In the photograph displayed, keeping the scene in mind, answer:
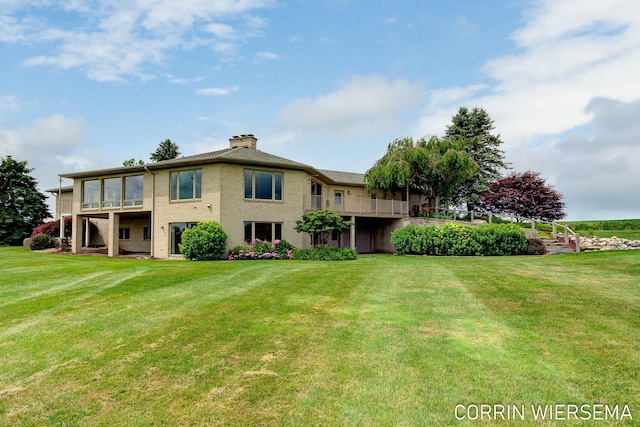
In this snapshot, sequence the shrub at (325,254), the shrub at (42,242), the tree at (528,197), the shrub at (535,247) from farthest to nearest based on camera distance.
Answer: the tree at (528,197) < the shrub at (42,242) < the shrub at (535,247) < the shrub at (325,254)

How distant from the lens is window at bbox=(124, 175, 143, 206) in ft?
76.2

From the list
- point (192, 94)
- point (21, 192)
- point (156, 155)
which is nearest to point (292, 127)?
point (192, 94)

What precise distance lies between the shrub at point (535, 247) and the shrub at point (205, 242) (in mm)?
16603

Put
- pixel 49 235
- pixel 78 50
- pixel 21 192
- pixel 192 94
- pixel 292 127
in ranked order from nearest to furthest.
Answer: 1. pixel 78 50
2. pixel 192 94
3. pixel 292 127
4. pixel 49 235
5. pixel 21 192

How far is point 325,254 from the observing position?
1897 cm

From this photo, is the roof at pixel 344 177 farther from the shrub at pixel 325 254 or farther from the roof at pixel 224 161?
the shrub at pixel 325 254

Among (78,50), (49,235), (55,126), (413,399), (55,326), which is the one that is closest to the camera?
(413,399)

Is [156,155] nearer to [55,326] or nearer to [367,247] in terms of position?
[367,247]

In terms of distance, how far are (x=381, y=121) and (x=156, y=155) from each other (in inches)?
1164

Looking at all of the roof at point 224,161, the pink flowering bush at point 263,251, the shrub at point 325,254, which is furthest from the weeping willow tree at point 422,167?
the pink flowering bush at point 263,251

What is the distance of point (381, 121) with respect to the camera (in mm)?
24734

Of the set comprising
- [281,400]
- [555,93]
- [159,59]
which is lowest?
[281,400]

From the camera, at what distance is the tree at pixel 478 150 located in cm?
3562

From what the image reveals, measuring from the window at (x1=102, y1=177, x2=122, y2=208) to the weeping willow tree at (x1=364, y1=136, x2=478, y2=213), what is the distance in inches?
658
